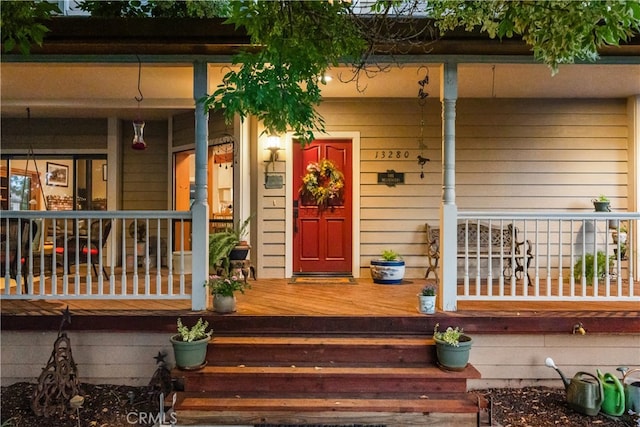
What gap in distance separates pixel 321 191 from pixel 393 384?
9.83 feet

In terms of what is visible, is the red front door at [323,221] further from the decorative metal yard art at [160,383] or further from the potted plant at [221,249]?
the decorative metal yard art at [160,383]

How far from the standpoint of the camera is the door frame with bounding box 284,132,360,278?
5.54 metres

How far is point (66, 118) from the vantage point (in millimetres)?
6602

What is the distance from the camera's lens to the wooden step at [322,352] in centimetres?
329

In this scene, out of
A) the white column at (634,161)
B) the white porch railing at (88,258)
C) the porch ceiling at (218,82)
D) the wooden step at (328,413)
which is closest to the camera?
the wooden step at (328,413)

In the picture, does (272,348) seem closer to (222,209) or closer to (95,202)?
(222,209)

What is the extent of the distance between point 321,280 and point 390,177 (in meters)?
1.73

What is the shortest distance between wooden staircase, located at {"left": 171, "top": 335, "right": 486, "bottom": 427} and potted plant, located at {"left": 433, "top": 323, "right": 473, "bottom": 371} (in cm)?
6

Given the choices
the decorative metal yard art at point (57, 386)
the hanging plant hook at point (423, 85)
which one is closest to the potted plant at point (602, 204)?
the hanging plant hook at point (423, 85)

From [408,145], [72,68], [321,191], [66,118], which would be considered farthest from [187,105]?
[408,145]

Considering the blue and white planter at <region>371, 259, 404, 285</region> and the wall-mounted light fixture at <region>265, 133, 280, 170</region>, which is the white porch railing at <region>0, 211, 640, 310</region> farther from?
the wall-mounted light fixture at <region>265, 133, 280, 170</region>

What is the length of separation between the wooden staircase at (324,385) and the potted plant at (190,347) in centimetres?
7

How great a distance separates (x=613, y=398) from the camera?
10.3ft

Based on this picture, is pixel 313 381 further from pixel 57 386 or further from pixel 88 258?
pixel 88 258
